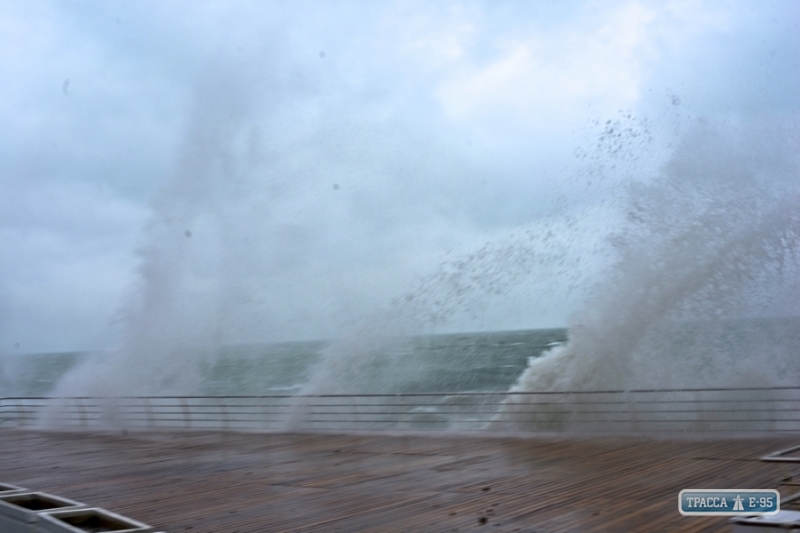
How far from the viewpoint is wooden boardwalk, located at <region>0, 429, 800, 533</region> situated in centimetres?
612

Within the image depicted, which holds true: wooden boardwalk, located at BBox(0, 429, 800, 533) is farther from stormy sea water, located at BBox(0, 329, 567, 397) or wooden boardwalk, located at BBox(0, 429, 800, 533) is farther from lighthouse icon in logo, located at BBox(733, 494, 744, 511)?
stormy sea water, located at BBox(0, 329, 567, 397)

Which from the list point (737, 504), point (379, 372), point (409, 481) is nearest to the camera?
point (737, 504)

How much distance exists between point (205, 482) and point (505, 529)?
430 cm

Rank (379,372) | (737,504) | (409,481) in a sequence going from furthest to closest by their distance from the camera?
(379,372), (409,481), (737,504)

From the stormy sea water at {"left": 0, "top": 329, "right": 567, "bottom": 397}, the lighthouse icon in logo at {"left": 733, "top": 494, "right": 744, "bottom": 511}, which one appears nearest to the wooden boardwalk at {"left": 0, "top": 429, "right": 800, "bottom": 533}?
the lighthouse icon in logo at {"left": 733, "top": 494, "right": 744, "bottom": 511}

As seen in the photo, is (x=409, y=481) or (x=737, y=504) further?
(x=409, y=481)

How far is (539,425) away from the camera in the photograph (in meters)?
13.4

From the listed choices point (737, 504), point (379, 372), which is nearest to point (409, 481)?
point (737, 504)

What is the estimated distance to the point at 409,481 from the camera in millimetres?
8047

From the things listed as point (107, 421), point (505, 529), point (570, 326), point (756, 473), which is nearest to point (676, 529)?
point (505, 529)

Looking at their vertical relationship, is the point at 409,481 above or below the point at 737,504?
above

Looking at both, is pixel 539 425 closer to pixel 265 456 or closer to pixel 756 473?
pixel 265 456

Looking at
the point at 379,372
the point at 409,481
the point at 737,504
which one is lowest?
the point at 737,504

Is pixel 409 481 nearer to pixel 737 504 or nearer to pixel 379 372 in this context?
pixel 737 504
